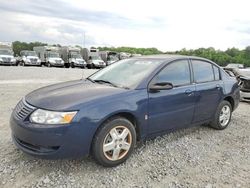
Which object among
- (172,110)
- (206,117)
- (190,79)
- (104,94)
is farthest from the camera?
(206,117)

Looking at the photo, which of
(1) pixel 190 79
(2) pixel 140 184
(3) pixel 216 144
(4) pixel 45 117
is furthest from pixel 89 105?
(3) pixel 216 144

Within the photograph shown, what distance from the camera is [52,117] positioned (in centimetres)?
296

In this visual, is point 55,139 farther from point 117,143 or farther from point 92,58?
point 92,58

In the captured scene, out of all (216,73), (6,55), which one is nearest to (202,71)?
(216,73)

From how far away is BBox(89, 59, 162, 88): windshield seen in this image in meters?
3.80

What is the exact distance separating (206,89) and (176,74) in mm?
755

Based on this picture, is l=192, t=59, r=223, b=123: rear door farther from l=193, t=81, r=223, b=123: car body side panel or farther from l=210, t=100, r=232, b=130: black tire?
l=210, t=100, r=232, b=130: black tire

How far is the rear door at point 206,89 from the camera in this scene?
14.6ft

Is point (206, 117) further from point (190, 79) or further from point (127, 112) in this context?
point (127, 112)

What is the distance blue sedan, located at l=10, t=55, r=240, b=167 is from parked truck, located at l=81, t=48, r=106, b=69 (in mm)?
24813

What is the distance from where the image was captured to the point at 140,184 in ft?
9.91

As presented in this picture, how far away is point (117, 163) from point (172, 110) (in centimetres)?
121

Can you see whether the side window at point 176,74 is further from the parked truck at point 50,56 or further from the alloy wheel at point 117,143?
the parked truck at point 50,56

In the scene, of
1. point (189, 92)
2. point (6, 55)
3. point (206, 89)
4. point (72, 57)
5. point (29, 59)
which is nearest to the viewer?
point (189, 92)
